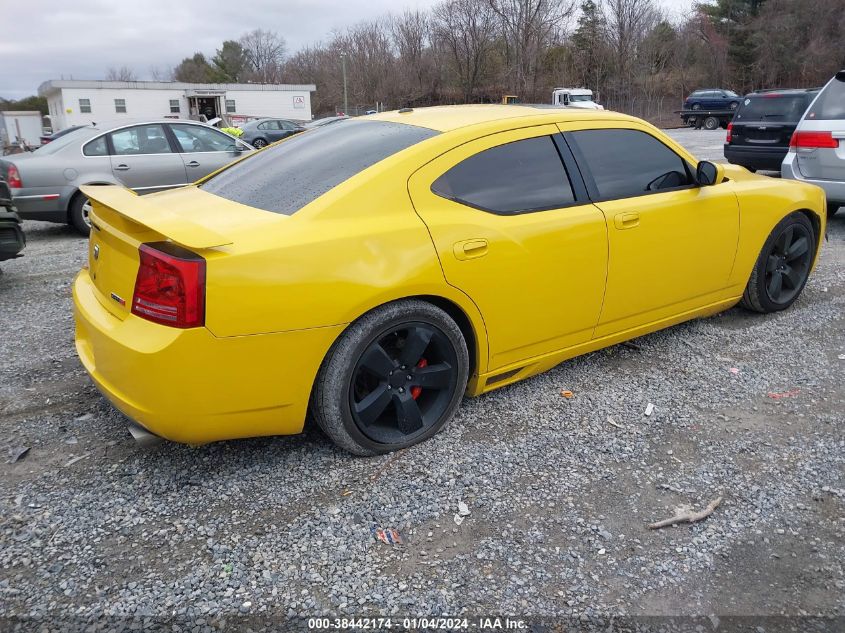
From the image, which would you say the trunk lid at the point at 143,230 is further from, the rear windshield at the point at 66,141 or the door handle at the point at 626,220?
the rear windshield at the point at 66,141

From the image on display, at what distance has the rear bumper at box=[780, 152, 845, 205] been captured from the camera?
6824 millimetres

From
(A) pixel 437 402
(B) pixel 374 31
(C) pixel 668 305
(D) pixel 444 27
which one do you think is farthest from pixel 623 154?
(B) pixel 374 31

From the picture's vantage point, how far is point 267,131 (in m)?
28.2

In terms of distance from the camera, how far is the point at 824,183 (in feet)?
22.7

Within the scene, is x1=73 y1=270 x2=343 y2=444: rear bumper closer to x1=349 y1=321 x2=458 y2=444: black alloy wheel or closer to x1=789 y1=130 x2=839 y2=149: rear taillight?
x1=349 y1=321 x2=458 y2=444: black alloy wheel

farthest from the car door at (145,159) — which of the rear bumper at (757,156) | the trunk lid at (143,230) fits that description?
the rear bumper at (757,156)

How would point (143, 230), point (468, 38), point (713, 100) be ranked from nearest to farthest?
point (143, 230), point (713, 100), point (468, 38)

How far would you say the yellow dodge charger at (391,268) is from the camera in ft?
8.26

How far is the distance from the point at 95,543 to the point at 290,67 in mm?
85896

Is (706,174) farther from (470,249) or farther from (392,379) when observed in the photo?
(392,379)

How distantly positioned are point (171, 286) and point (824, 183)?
7012 millimetres

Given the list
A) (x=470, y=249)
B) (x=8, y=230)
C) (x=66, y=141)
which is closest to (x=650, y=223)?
(x=470, y=249)

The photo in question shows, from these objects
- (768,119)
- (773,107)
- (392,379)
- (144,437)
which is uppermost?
(773,107)

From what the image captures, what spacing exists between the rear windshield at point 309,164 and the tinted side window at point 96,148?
5768mm
